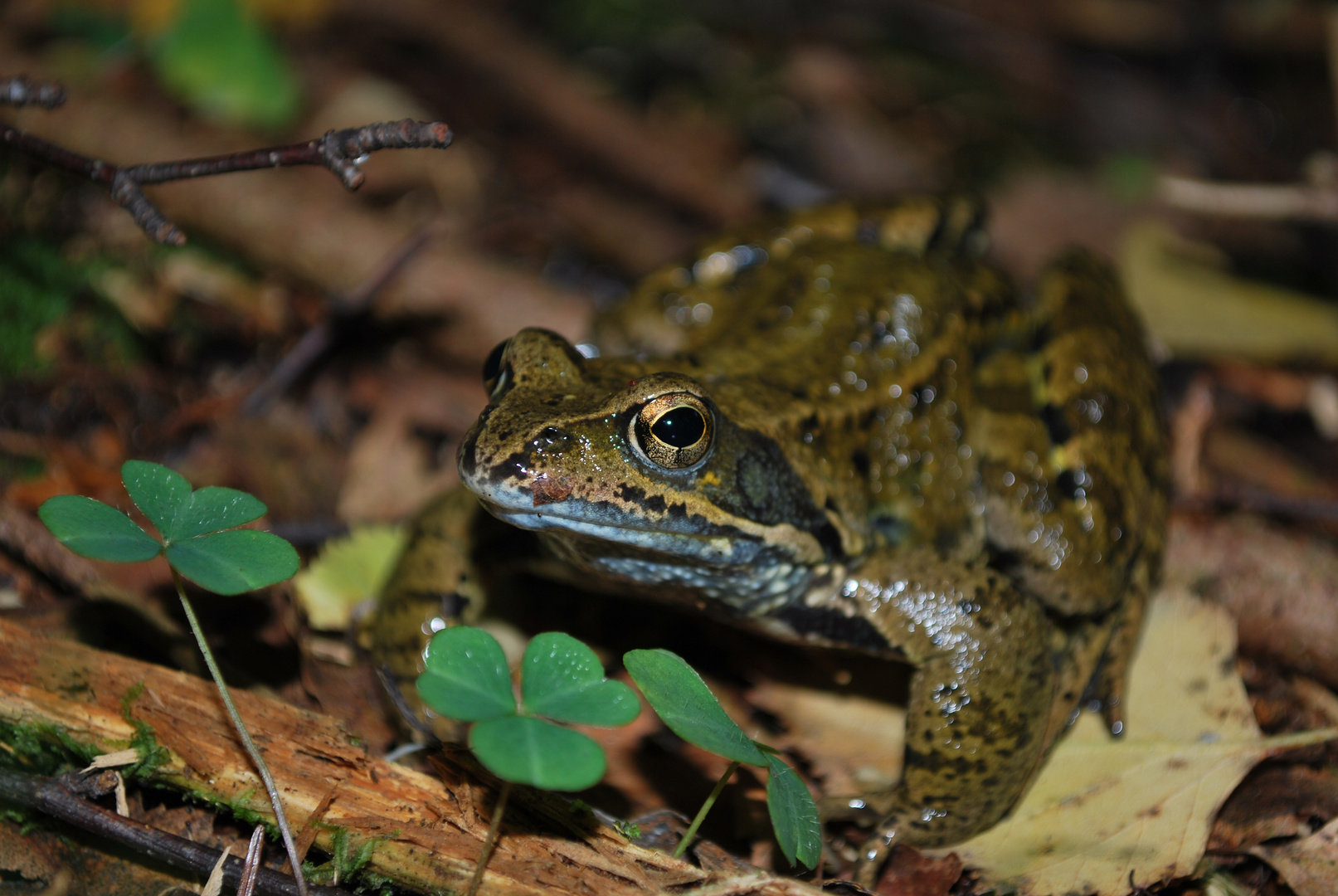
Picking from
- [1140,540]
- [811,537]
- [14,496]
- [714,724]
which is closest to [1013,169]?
[1140,540]

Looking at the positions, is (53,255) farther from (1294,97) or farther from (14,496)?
(1294,97)

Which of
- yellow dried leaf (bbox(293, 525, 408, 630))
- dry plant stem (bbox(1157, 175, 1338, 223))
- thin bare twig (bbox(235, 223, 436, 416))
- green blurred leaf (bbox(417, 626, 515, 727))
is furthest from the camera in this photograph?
dry plant stem (bbox(1157, 175, 1338, 223))

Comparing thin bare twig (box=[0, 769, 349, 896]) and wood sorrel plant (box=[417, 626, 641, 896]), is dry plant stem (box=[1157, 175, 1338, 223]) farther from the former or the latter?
thin bare twig (box=[0, 769, 349, 896])

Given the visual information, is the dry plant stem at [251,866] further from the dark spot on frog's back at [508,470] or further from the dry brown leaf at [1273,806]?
the dry brown leaf at [1273,806]

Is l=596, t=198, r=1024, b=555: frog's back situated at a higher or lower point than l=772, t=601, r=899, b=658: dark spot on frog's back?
higher

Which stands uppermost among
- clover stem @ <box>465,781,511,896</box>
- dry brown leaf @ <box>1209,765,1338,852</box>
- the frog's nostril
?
the frog's nostril

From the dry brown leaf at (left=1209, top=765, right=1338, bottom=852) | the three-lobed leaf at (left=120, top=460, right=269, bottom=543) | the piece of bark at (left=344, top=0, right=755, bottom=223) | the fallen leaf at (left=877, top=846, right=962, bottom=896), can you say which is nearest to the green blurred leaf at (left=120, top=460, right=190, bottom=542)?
the three-lobed leaf at (left=120, top=460, right=269, bottom=543)
